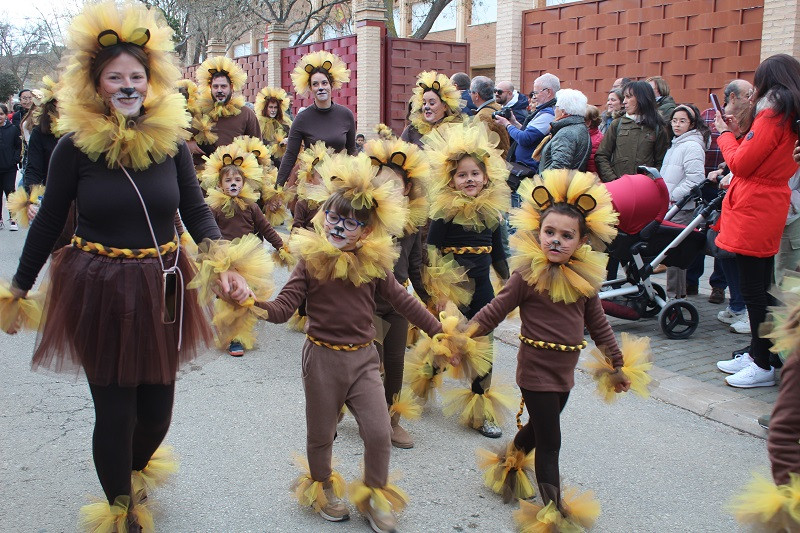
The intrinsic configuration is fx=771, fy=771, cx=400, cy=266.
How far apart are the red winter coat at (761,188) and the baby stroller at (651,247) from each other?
1080 millimetres

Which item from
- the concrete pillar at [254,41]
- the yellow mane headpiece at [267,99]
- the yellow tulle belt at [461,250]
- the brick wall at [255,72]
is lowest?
the yellow tulle belt at [461,250]

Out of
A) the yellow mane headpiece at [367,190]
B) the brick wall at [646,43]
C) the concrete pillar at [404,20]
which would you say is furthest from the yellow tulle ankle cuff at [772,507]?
the concrete pillar at [404,20]

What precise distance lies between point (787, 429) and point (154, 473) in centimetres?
281

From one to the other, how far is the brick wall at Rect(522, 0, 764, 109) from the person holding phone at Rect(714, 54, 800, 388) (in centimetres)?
620

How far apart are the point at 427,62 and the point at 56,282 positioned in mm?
16478

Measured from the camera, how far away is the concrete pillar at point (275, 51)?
78.2ft

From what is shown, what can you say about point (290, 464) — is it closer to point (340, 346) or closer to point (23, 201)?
point (340, 346)

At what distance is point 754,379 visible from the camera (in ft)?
18.2

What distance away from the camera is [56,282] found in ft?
10.8

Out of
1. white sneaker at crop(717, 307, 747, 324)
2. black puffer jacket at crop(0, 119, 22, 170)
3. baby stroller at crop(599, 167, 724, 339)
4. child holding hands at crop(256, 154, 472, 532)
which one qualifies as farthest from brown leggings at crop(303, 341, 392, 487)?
black puffer jacket at crop(0, 119, 22, 170)

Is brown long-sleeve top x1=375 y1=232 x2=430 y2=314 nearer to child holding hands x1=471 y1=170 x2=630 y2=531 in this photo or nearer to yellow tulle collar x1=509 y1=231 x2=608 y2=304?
child holding hands x1=471 y1=170 x2=630 y2=531

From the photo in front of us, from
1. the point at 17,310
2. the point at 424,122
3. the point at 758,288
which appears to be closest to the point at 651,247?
the point at 758,288

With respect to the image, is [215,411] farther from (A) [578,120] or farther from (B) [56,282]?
(A) [578,120]

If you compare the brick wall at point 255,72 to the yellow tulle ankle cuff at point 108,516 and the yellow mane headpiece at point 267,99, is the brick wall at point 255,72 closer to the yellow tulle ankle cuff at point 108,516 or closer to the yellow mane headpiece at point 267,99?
the yellow mane headpiece at point 267,99
